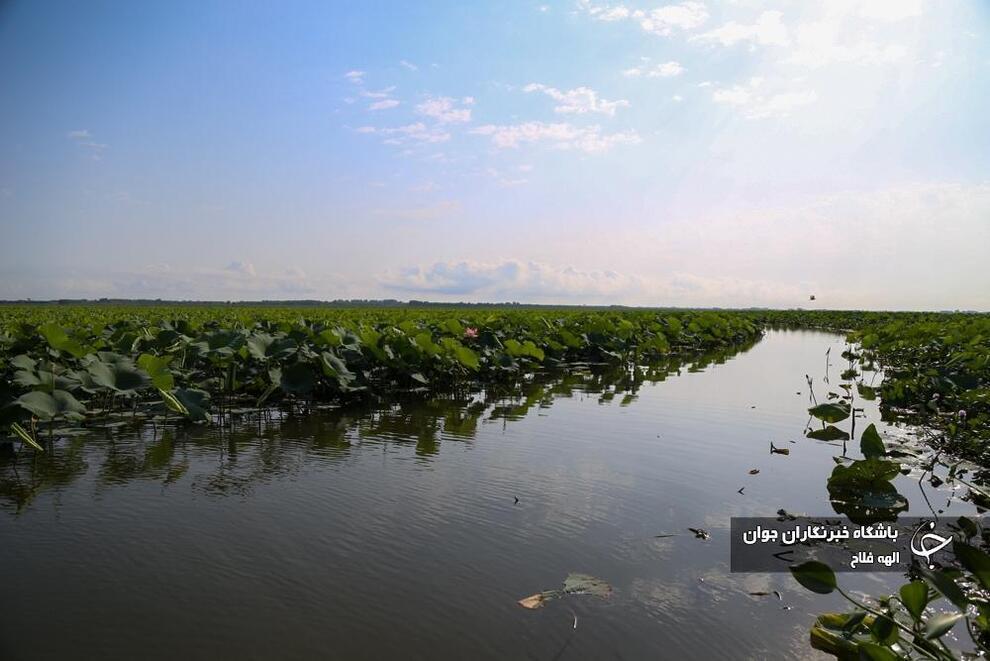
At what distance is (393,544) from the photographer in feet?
9.89

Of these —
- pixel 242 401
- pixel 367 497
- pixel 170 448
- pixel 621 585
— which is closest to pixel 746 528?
pixel 621 585

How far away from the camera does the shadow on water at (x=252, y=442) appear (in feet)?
13.2

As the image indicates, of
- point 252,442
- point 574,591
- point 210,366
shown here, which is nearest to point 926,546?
point 574,591

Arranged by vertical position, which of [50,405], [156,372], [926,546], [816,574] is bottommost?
[926,546]

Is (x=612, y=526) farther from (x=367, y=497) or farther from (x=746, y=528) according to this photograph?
(x=367, y=497)

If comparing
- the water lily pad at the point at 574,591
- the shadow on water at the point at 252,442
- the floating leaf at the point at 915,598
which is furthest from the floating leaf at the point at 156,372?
the floating leaf at the point at 915,598

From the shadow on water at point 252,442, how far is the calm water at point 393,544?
32 mm

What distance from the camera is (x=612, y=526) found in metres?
3.34

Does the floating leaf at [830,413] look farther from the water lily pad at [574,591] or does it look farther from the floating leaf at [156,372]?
the floating leaf at [156,372]

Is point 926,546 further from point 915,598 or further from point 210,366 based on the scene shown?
point 210,366

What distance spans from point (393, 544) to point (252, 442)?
8.48 feet

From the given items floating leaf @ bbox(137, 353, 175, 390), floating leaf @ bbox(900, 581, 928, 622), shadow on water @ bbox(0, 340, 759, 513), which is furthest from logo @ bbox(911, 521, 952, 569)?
floating leaf @ bbox(137, 353, 175, 390)

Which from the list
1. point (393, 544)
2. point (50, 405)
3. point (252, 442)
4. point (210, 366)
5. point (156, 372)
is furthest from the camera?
point (210, 366)

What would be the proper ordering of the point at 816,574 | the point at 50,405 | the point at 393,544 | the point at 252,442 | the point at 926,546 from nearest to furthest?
the point at 816,574 < the point at 393,544 < the point at 926,546 < the point at 50,405 < the point at 252,442
